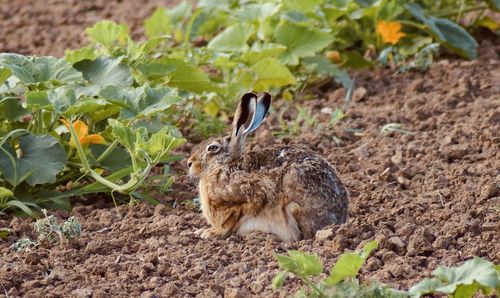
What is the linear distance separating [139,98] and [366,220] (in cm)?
141

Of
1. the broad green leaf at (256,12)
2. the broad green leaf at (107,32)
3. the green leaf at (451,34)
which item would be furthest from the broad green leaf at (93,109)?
the green leaf at (451,34)

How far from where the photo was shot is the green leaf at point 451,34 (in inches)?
343

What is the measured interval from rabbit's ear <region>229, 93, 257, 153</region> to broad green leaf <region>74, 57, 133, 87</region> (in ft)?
2.92

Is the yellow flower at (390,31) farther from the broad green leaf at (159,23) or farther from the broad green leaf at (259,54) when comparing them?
the broad green leaf at (159,23)

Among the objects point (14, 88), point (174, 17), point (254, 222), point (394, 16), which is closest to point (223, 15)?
point (174, 17)

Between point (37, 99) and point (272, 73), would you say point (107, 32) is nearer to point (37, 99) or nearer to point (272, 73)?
point (272, 73)

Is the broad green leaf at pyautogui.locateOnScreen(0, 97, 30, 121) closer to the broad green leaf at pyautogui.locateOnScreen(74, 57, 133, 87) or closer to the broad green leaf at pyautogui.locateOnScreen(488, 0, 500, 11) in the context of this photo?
the broad green leaf at pyautogui.locateOnScreen(74, 57, 133, 87)

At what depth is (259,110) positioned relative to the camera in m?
6.14

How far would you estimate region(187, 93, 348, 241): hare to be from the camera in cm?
568

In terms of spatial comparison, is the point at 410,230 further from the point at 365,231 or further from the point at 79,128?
the point at 79,128

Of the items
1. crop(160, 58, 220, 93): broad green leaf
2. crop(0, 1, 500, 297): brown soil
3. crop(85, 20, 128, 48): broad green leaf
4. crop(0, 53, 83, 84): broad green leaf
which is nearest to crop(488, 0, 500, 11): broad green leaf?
crop(0, 1, 500, 297): brown soil

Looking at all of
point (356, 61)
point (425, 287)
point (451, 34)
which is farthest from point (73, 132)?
point (451, 34)

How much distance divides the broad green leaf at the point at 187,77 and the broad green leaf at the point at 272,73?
1.49 feet

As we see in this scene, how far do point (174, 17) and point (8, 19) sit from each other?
2077 mm
